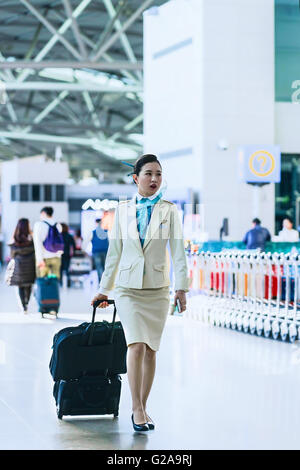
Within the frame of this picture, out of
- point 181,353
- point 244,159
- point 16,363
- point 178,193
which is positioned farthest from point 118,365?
point 178,193

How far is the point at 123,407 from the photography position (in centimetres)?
643

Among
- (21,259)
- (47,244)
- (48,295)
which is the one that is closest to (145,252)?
(47,244)

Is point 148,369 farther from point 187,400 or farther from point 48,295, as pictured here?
point 48,295

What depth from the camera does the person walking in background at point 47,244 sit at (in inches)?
510

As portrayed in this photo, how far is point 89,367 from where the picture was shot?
5.88 m

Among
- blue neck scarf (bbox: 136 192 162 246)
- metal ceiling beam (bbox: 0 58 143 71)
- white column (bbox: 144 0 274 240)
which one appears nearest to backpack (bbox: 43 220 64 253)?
blue neck scarf (bbox: 136 192 162 246)

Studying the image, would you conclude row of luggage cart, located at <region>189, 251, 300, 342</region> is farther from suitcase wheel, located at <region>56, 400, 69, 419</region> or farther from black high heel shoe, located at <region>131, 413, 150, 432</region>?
black high heel shoe, located at <region>131, 413, 150, 432</region>

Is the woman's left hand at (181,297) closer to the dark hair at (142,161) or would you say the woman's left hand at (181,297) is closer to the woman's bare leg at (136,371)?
the woman's bare leg at (136,371)

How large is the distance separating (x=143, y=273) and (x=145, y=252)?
0.14 m

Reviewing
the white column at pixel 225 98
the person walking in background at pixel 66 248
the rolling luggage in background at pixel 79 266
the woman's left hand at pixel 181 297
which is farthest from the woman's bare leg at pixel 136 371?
the rolling luggage in background at pixel 79 266

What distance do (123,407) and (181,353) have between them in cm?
314

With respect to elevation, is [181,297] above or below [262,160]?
below

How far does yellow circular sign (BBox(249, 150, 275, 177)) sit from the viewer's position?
1933 cm

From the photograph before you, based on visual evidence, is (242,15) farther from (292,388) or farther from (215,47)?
(292,388)
